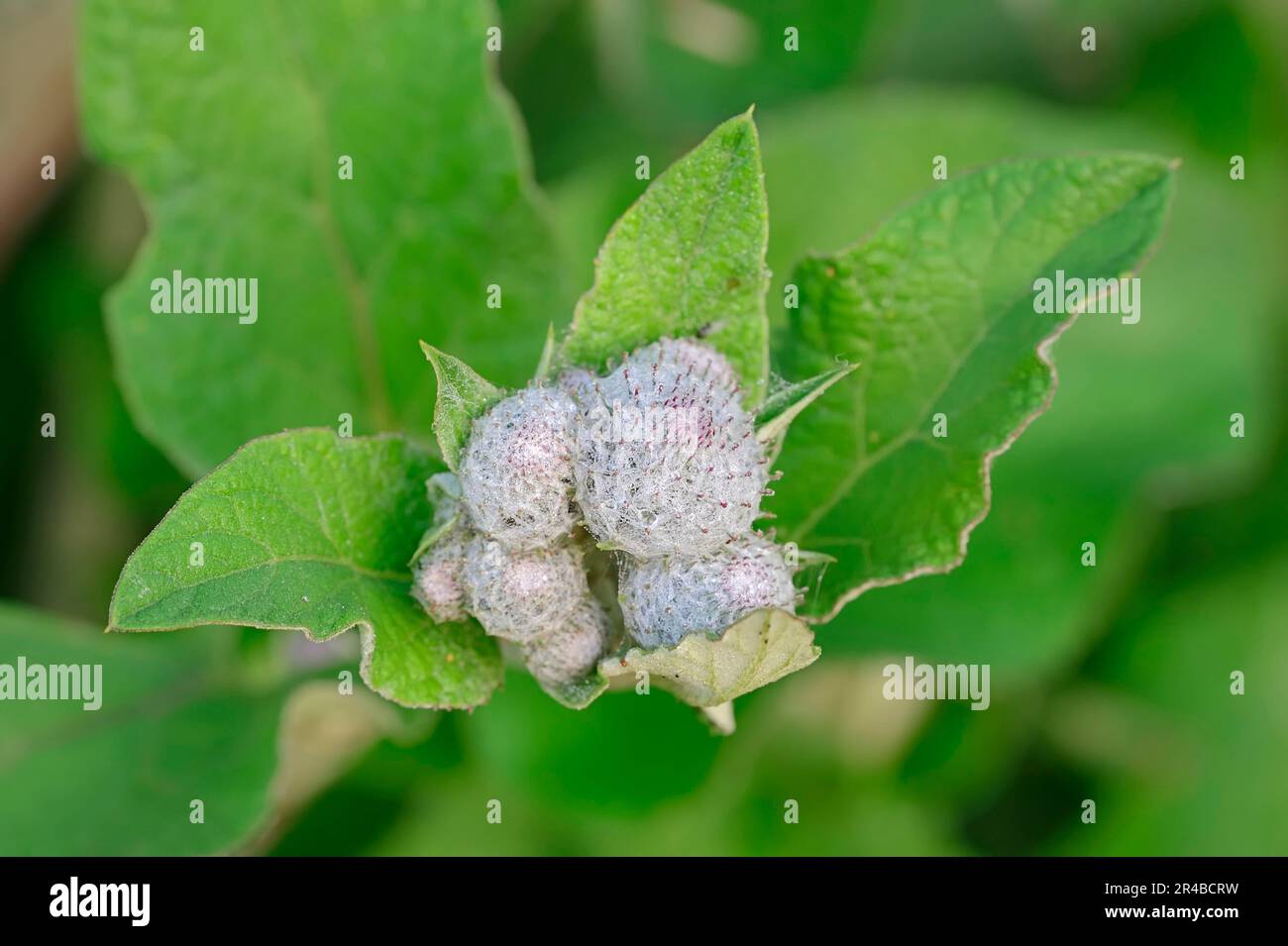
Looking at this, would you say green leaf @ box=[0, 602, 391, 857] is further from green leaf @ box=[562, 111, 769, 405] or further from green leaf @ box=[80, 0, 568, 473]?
green leaf @ box=[562, 111, 769, 405]

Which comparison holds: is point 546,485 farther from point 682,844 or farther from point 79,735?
point 682,844

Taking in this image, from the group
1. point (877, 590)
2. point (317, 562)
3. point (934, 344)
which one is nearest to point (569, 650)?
point (317, 562)
